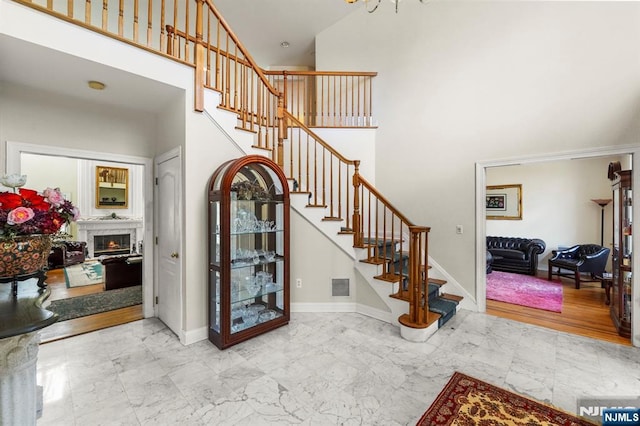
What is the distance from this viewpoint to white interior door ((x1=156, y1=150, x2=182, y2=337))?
115 inches

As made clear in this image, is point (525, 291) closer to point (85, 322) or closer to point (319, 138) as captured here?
point (319, 138)

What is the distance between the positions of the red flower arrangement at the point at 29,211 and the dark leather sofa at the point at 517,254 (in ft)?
23.1

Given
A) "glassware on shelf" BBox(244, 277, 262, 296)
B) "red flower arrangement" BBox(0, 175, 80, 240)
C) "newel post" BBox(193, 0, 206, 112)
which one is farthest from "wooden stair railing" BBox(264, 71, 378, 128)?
"red flower arrangement" BBox(0, 175, 80, 240)

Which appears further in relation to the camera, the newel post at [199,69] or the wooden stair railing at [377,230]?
the wooden stair railing at [377,230]

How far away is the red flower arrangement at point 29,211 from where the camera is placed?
4.18 feet

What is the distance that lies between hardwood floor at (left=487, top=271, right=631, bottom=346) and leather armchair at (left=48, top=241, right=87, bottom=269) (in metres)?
8.49

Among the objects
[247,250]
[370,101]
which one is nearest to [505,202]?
[370,101]

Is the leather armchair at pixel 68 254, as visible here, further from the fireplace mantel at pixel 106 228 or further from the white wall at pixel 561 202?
the white wall at pixel 561 202

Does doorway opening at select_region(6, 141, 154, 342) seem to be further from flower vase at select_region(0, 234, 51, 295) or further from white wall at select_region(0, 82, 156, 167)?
flower vase at select_region(0, 234, 51, 295)

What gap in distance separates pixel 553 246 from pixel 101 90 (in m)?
8.62

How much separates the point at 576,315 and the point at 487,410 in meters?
2.81

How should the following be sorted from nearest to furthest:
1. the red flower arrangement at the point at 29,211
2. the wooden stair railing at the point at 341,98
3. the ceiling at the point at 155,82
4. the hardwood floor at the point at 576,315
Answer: the red flower arrangement at the point at 29,211 < the ceiling at the point at 155,82 < the hardwood floor at the point at 576,315 < the wooden stair railing at the point at 341,98

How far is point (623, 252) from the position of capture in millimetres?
3092

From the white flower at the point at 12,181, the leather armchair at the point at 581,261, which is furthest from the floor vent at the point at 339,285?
the leather armchair at the point at 581,261
